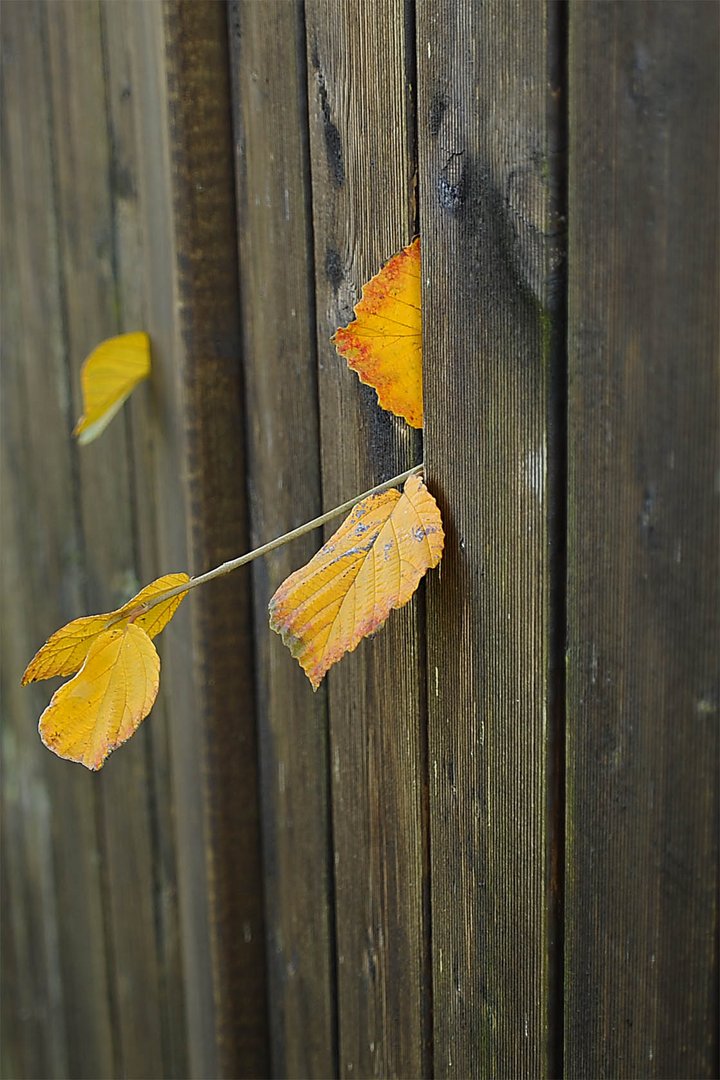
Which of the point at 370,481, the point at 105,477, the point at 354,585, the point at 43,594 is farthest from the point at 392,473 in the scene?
the point at 43,594

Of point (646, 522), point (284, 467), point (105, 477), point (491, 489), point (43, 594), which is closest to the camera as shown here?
point (646, 522)

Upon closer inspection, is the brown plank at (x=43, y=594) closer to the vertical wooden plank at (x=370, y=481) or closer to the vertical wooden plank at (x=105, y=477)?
the vertical wooden plank at (x=105, y=477)

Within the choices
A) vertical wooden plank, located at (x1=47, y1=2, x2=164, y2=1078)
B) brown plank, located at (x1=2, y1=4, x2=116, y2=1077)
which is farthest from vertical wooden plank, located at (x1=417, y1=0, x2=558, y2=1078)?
brown plank, located at (x1=2, y1=4, x2=116, y2=1077)

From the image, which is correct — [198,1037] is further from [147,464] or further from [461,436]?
[461,436]

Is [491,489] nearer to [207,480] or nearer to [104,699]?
[104,699]

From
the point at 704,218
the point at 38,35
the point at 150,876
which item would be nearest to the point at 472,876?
the point at 704,218

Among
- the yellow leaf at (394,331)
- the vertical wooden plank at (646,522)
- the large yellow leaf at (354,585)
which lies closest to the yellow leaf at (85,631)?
the large yellow leaf at (354,585)
